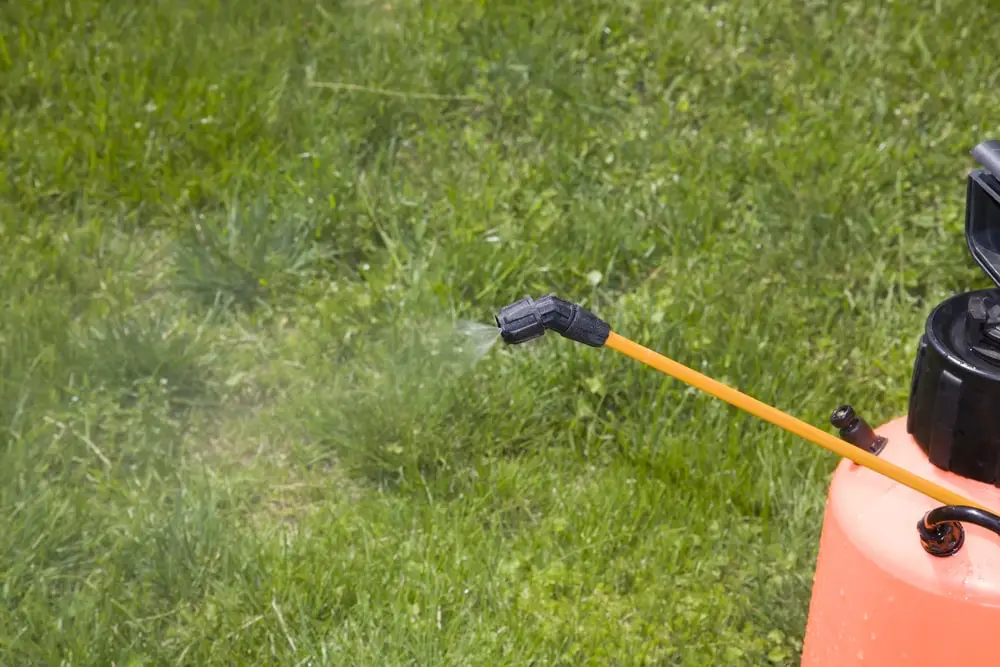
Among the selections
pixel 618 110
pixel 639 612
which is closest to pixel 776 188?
pixel 618 110

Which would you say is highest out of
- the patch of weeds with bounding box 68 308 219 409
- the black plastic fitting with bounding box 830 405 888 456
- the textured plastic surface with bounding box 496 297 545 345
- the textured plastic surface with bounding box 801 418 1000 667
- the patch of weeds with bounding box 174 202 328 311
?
the textured plastic surface with bounding box 496 297 545 345

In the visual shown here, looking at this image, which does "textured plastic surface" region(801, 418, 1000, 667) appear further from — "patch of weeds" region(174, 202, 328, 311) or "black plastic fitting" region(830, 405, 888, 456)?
"patch of weeds" region(174, 202, 328, 311)

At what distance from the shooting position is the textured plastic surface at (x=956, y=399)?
184cm

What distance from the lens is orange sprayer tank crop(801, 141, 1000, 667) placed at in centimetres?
184

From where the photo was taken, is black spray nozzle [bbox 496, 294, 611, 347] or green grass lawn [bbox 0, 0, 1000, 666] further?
green grass lawn [bbox 0, 0, 1000, 666]

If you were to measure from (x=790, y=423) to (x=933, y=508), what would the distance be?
11.6 inches

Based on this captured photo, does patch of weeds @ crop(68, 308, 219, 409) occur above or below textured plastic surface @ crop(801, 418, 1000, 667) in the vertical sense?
below

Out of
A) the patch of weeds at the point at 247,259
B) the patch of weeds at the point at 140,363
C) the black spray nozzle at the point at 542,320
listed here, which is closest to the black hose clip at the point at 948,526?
the black spray nozzle at the point at 542,320

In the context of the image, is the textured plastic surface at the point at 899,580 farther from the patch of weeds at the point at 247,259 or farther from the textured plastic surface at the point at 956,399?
the patch of weeds at the point at 247,259

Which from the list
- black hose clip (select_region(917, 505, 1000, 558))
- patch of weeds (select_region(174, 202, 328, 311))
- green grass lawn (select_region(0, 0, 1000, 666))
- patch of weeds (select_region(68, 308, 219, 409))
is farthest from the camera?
patch of weeds (select_region(174, 202, 328, 311))

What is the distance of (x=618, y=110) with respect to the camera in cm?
389

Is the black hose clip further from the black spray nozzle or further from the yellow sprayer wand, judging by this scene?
the black spray nozzle

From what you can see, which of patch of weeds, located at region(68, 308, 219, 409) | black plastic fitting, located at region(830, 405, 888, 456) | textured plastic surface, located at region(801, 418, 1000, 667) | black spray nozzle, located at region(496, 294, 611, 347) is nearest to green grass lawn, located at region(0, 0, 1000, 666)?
patch of weeds, located at region(68, 308, 219, 409)

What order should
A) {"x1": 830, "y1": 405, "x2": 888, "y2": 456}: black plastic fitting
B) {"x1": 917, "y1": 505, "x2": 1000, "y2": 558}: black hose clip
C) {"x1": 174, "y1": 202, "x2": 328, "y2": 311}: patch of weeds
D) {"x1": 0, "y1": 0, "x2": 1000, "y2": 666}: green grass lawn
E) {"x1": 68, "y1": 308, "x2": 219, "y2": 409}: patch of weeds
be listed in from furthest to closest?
1. {"x1": 174, "y1": 202, "x2": 328, "y2": 311}: patch of weeds
2. {"x1": 68, "y1": 308, "x2": 219, "y2": 409}: patch of weeds
3. {"x1": 0, "y1": 0, "x2": 1000, "y2": 666}: green grass lawn
4. {"x1": 830, "y1": 405, "x2": 888, "y2": 456}: black plastic fitting
5. {"x1": 917, "y1": 505, "x2": 1000, "y2": 558}: black hose clip
